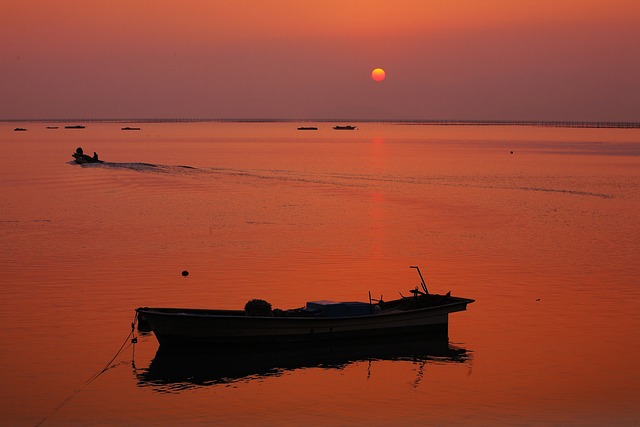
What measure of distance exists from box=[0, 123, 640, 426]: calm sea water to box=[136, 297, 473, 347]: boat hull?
94 cm

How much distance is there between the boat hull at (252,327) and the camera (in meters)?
36.7

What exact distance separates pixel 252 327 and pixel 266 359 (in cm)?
137

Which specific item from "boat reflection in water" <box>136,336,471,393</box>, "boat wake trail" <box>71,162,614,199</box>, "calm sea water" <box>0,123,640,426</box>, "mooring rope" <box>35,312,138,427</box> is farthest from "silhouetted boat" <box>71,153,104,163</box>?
"boat reflection in water" <box>136,336,471,393</box>

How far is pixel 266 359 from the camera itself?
36.5m

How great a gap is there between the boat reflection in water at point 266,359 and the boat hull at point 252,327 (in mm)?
350

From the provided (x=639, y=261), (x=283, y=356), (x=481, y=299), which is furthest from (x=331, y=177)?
(x=283, y=356)

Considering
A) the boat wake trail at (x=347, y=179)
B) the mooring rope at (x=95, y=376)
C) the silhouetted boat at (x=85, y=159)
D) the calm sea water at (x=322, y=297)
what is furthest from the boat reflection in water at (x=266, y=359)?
the silhouetted boat at (x=85, y=159)

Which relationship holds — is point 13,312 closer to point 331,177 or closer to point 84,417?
point 84,417

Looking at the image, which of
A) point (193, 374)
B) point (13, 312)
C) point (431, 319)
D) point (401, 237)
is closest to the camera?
point (193, 374)

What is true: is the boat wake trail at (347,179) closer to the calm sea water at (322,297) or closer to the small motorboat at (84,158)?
the small motorboat at (84,158)

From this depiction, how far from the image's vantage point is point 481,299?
4619 centimetres

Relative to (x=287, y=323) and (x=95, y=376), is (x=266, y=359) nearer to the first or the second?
(x=287, y=323)

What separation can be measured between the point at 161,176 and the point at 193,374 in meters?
97.9

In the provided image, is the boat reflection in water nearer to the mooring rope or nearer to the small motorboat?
the mooring rope
